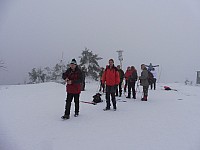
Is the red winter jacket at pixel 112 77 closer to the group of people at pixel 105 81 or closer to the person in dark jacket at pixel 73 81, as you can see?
the group of people at pixel 105 81

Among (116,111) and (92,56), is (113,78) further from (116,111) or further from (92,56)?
(92,56)

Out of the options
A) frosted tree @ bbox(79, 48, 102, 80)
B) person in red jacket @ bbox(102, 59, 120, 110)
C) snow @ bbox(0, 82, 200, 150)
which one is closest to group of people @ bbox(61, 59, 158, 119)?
person in red jacket @ bbox(102, 59, 120, 110)

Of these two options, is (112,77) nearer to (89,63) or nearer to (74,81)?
(74,81)

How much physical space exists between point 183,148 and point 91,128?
2328 mm

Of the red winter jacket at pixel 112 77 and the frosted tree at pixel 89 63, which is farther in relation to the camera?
the frosted tree at pixel 89 63

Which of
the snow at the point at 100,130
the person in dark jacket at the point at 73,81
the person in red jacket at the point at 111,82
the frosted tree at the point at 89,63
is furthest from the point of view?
the frosted tree at the point at 89,63

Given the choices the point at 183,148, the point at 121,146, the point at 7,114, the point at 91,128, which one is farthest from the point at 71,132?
the point at 7,114

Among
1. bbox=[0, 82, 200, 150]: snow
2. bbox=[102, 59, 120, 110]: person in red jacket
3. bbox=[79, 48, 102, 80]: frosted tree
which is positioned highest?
bbox=[79, 48, 102, 80]: frosted tree

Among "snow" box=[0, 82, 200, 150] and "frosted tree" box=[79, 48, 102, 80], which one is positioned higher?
"frosted tree" box=[79, 48, 102, 80]

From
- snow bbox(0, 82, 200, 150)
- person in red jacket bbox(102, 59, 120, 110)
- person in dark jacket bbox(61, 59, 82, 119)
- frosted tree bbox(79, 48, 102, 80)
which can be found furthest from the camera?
frosted tree bbox(79, 48, 102, 80)

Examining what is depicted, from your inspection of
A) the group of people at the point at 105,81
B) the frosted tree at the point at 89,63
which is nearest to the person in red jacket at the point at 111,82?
the group of people at the point at 105,81

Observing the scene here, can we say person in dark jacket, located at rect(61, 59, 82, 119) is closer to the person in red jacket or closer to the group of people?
the group of people

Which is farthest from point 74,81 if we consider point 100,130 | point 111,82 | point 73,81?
point 100,130

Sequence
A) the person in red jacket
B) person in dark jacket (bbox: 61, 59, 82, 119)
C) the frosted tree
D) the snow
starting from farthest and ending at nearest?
the frosted tree, the person in red jacket, person in dark jacket (bbox: 61, 59, 82, 119), the snow
